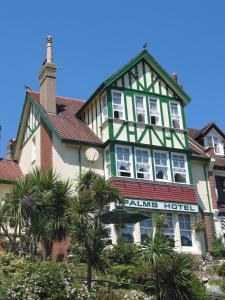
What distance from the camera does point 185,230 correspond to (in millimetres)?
30875

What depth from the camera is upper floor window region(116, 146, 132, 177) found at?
30297mm

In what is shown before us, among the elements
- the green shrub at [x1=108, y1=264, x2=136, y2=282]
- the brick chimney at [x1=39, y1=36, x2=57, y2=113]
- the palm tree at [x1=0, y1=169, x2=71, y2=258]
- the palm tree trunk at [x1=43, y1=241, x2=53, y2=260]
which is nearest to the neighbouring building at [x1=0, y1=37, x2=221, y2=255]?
the brick chimney at [x1=39, y1=36, x2=57, y2=113]

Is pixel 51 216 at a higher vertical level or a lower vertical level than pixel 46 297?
higher

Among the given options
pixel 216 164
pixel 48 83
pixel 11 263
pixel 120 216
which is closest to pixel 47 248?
pixel 11 263

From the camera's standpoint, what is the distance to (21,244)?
2494 cm

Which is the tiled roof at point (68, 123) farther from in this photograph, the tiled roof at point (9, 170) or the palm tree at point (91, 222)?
the palm tree at point (91, 222)

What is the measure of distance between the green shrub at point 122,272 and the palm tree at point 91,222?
6.21ft

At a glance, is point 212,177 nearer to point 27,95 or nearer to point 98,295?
point 27,95

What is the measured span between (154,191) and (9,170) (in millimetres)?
9495

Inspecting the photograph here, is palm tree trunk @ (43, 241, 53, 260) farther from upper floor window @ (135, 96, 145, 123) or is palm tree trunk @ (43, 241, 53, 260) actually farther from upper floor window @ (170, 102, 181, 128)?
upper floor window @ (170, 102, 181, 128)

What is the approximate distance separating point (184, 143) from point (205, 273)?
8.84 metres

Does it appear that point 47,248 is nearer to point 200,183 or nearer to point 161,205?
point 161,205

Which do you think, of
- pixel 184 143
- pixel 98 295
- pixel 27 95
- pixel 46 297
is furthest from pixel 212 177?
pixel 46 297

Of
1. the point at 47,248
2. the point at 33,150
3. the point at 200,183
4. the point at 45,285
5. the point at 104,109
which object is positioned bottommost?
the point at 45,285
